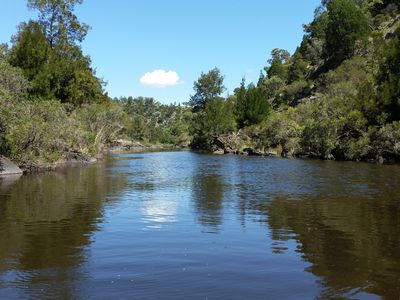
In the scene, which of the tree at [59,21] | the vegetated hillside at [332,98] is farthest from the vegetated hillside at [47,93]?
the vegetated hillside at [332,98]

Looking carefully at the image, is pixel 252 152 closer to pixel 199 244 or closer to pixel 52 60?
pixel 52 60

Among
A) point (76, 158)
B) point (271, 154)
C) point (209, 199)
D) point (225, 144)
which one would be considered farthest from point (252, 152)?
point (209, 199)

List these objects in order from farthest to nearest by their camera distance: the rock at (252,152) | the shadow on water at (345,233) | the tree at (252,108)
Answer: the tree at (252,108) → the rock at (252,152) → the shadow on water at (345,233)

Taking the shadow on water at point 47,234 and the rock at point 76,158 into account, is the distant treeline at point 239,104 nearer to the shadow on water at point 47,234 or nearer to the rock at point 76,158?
the rock at point 76,158

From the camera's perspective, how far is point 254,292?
9.53 metres

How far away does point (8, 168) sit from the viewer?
120 ft

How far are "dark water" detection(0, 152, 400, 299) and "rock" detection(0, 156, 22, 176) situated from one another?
10635 millimetres

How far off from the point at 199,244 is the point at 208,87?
425ft

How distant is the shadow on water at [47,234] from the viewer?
1005 cm

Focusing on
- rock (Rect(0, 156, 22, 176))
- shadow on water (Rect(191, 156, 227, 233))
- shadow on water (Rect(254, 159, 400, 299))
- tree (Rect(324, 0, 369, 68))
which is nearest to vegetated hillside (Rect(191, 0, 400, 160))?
tree (Rect(324, 0, 369, 68))

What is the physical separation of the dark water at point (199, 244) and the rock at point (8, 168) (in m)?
→ 10.6

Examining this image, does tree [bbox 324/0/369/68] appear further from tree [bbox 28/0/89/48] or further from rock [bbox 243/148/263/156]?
tree [bbox 28/0/89/48]

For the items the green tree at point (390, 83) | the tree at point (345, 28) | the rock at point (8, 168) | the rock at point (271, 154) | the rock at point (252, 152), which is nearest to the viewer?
the rock at point (8, 168)

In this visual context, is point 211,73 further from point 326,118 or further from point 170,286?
point 170,286
